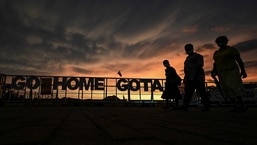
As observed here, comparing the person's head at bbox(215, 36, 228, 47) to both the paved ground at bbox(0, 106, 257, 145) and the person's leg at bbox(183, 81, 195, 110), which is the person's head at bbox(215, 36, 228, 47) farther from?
the paved ground at bbox(0, 106, 257, 145)

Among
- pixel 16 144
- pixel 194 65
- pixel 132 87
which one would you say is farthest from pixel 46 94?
pixel 16 144

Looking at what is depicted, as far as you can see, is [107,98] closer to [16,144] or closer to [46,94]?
[46,94]

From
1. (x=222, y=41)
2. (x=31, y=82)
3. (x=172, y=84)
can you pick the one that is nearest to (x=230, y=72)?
(x=222, y=41)

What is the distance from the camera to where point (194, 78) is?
486cm

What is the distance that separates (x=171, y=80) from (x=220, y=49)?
199 centimetres

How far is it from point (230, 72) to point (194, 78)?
0.81m

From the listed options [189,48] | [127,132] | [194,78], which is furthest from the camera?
[189,48]

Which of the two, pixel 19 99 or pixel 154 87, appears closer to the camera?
pixel 19 99

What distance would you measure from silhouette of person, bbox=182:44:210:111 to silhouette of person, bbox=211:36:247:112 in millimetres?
418

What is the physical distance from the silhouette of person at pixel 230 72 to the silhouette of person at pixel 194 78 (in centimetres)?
42

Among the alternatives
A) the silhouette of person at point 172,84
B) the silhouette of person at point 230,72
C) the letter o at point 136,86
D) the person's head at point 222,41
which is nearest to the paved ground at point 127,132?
the silhouette of person at point 230,72

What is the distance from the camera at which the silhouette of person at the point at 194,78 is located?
4.87 metres

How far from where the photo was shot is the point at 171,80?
6.21 metres

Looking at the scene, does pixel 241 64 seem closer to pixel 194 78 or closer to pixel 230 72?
pixel 230 72
